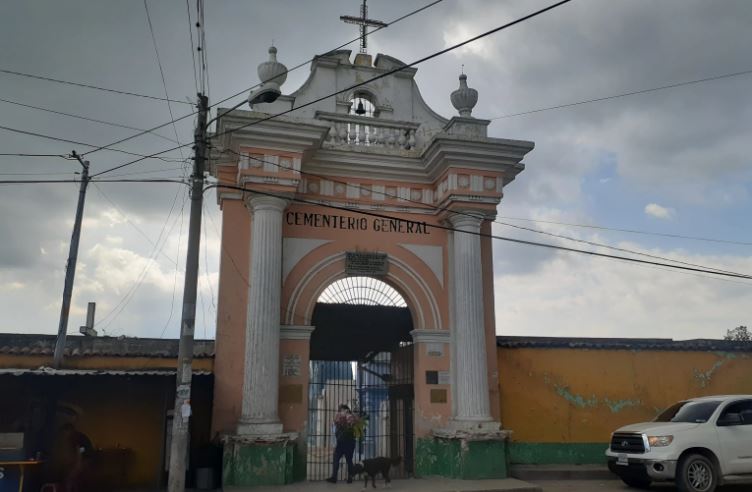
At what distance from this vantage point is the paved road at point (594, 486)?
1114cm

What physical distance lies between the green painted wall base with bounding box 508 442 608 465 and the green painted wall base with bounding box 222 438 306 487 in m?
4.63

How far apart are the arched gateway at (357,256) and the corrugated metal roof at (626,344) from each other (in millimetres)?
926

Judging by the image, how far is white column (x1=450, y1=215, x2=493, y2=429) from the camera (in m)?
12.0

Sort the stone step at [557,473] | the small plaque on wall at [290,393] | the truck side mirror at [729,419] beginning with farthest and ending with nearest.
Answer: the stone step at [557,473] → the small plaque on wall at [290,393] → the truck side mirror at [729,419]

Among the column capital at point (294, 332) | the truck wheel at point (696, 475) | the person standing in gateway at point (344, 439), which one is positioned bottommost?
the truck wheel at point (696, 475)

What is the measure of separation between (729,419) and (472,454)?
4289 millimetres

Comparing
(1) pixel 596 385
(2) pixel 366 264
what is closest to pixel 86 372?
(2) pixel 366 264

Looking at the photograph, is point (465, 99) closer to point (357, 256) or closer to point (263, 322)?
point (357, 256)

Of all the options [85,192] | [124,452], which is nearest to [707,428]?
[124,452]

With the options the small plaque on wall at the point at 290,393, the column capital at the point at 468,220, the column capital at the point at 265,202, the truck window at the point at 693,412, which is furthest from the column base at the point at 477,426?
the column capital at the point at 265,202

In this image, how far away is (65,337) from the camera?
508 inches

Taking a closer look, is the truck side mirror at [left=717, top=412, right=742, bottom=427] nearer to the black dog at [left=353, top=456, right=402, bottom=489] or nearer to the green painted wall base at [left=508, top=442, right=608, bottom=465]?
the green painted wall base at [left=508, top=442, right=608, bottom=465]

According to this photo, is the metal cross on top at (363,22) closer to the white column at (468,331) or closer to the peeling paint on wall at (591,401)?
the white column at (468,331)

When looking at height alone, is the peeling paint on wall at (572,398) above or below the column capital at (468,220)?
below
